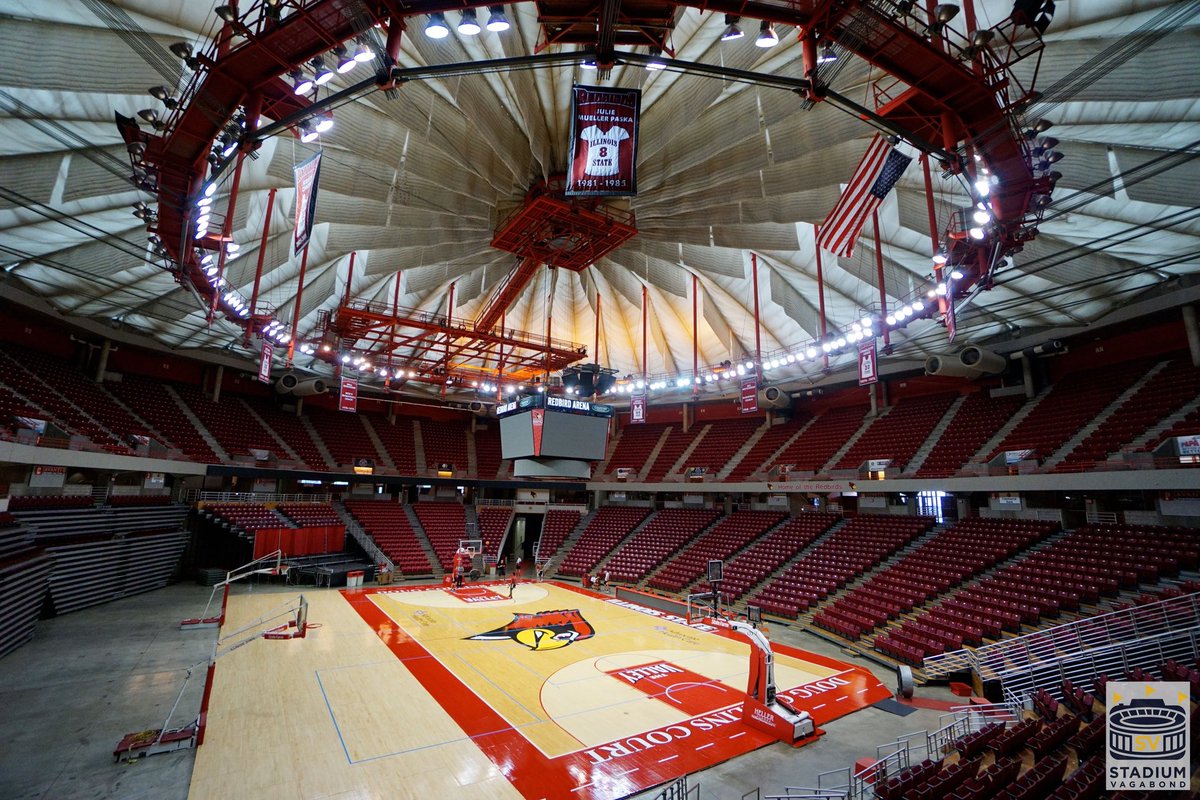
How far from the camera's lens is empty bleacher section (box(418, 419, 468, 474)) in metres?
38.6

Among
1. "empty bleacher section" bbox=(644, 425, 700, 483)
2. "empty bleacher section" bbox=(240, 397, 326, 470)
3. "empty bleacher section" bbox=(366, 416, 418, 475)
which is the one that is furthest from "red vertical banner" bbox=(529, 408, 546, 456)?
"empty bleacher section" bbox=(366, 416, 418, 475)

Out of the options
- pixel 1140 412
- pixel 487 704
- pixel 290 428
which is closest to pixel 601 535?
pixel 290 428

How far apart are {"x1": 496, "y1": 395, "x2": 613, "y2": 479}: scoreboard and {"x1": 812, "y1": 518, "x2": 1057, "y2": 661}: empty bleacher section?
10500 millimetres

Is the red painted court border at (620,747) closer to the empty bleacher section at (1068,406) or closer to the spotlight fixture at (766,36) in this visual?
the spotlight fixture at (766,36)

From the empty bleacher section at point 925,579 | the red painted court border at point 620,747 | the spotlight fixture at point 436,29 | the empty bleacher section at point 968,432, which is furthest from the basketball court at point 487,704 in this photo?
the spotlight fixture at point 436,29

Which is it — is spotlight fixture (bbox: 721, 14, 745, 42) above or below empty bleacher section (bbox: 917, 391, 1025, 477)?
above

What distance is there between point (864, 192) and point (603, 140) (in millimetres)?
6683

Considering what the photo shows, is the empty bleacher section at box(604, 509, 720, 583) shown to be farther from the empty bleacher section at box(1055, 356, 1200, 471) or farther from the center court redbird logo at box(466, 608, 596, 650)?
the empty bleacher section at box(1055, 356, 1200, 471)

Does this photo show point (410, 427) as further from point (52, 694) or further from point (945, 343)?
point (945, 343)

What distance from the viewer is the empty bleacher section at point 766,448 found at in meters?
31.4

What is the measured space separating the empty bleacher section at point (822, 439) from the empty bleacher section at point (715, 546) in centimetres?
319

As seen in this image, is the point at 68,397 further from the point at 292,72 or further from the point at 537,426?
the point at 292,72

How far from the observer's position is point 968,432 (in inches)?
973

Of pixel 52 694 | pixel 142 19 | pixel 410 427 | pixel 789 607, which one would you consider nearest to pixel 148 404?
pixel 410 427
